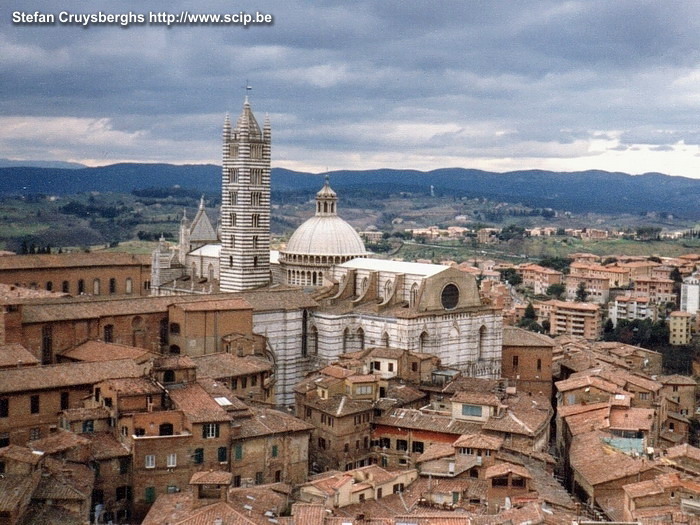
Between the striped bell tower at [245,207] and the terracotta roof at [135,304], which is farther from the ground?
the striped bell tower at [245,207]

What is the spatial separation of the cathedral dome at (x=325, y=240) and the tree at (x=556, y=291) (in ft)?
174

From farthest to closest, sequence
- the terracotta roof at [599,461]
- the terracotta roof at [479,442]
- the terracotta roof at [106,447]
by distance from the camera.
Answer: the terracotta roof at [479,442], the terracotta roof at [599,461], the terracotta roof at [106,447]

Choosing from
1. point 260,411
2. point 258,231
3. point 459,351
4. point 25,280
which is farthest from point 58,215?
point 260,411

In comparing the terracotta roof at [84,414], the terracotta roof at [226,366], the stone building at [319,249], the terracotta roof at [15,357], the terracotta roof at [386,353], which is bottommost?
the terracotta roof at [84,414]

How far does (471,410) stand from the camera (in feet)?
130

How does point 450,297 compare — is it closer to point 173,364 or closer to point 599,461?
point 599,461

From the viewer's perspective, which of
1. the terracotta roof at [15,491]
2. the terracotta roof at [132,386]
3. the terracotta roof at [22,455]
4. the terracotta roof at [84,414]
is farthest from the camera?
the terracotta roof at [84,414]

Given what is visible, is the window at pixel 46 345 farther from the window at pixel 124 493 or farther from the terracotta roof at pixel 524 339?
the terracotta roof at pixel 524 339

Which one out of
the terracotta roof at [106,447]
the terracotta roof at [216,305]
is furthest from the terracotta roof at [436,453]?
the terracotta roof at [216,305]

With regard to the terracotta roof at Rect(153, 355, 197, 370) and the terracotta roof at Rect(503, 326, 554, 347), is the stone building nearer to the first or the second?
the terracotta roof at Rect(503, 326, 554, 347)

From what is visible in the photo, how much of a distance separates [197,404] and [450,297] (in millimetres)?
18973

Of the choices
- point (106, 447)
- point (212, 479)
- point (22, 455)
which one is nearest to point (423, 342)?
point (106, 447)

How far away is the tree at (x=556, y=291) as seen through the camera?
105m

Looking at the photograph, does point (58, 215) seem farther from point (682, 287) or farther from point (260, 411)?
point (260, 411)
